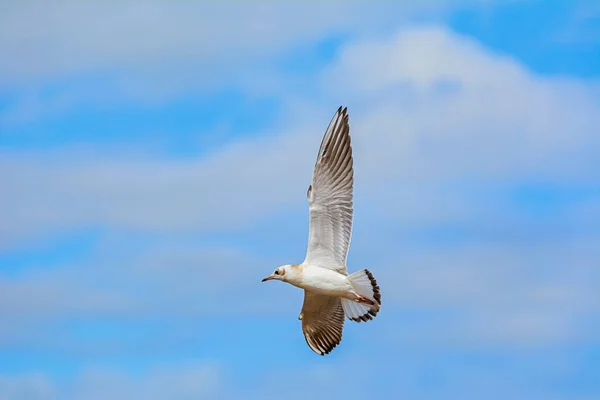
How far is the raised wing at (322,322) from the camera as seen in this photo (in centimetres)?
1972

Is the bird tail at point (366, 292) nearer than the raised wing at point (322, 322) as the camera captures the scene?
Yes

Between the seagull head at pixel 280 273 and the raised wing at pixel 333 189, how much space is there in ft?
A: 2.18

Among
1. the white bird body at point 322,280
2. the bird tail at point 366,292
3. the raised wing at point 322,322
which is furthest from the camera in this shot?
the raised wing at point 322,322

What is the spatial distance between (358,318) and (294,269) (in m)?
1.35

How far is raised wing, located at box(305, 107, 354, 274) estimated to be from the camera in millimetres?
18438

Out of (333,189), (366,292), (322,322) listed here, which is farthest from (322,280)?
(322,322)

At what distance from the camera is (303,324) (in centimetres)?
2002

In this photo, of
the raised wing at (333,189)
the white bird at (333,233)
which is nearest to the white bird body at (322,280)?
the white bird at (333,233)

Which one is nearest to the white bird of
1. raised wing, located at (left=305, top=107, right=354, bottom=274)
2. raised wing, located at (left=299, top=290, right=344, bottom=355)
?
raised wing, located at (left=305, top=107, right=354, bottom=274)

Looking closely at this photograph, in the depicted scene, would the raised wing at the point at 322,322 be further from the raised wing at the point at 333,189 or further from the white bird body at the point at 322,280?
the raised wing at the point at 333,189

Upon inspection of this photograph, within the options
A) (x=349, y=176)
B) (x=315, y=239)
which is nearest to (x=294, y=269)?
(x=315, y=239)

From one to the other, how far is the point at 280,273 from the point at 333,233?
3.76 ft

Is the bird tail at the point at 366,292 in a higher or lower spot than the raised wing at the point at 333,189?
lower

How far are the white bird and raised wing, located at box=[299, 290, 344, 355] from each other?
2.96ft
